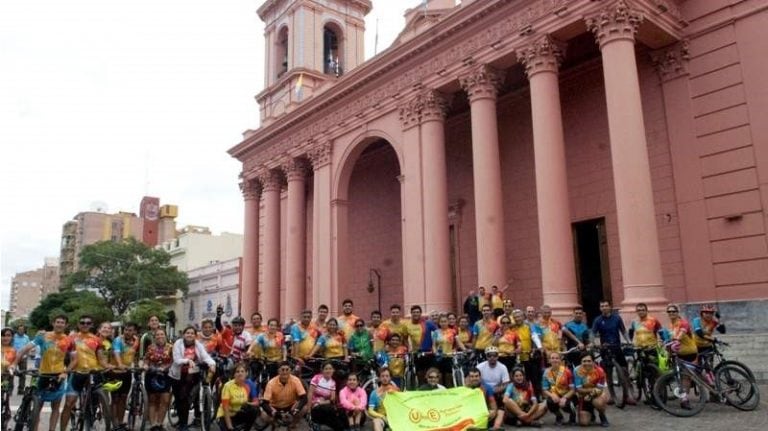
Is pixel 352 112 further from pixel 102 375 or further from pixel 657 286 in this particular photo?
pixel 102 375

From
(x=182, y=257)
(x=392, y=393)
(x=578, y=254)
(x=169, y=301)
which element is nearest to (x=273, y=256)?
(x=578, y=254)

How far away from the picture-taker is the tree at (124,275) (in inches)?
2229

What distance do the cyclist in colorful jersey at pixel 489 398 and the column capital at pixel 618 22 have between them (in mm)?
10104

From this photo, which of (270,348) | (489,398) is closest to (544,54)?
(489,398)

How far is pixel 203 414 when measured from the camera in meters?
9.73

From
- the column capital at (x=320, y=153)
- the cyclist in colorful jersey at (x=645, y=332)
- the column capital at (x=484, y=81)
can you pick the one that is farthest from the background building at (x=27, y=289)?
the cyclist in colorful jersey at (x=645, y=332)

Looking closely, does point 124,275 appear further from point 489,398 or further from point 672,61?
point 489,398

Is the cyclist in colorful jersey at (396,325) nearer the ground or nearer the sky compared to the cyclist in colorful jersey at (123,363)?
nearer the sky

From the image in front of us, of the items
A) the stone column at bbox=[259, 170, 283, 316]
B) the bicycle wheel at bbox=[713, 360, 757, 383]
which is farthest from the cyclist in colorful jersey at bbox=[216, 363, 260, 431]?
the stone column at bbox=[259, 170, 283, 316]

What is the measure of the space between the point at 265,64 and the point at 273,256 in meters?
11.1

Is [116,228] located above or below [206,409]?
above

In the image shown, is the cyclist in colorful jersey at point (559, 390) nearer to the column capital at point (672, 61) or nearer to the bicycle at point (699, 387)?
the bicycle at point (699, 387)

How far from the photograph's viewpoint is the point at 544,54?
17.3 metres

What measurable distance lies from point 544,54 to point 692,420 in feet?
36.3
